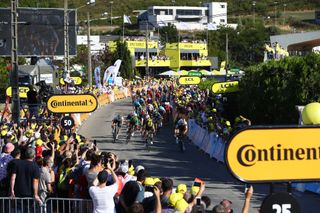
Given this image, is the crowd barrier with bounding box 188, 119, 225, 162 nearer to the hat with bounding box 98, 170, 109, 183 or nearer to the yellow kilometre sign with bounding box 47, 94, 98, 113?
the yellow kilometre sign with bounding box 47, 94, 98, 113

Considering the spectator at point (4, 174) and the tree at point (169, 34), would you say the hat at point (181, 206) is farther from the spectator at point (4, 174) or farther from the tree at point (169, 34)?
the tree at point (169, 34)

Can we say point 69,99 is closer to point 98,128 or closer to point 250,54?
point 98,128

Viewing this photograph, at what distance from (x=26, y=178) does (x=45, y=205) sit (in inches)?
19.7

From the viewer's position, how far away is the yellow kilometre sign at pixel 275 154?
7527 mm

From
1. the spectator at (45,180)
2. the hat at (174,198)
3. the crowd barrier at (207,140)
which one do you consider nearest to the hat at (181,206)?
→ the hat at (174,198)

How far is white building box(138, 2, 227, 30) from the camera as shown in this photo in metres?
168

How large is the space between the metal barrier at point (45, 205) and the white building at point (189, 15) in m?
154

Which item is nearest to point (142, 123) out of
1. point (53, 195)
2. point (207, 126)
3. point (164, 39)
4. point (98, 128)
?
point (207, 126)

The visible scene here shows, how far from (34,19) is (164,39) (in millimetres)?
93105

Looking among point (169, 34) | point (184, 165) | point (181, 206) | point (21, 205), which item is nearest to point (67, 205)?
point (21, 205)

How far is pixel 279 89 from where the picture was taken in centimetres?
2919

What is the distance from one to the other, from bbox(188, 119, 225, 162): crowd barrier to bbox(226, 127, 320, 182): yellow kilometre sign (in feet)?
58.0

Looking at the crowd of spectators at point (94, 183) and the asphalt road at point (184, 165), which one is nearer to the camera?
the crowd of spectators at point (94, 183)

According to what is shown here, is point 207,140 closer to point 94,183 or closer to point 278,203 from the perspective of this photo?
point 94,183
